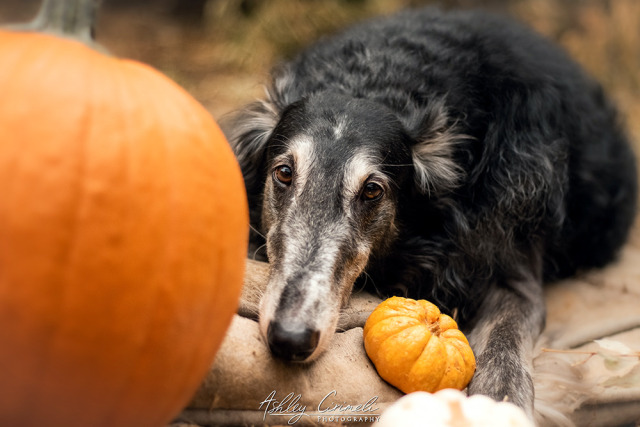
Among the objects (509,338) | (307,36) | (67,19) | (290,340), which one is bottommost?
(307,36)

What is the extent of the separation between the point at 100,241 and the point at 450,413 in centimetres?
102

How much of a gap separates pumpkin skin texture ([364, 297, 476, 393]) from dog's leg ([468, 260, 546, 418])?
0.65ft

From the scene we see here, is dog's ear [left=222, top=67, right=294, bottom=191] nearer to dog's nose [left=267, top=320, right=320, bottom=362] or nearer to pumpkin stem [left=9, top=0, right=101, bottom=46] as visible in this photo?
dog's nose [left=267, top=320, right=320, bottom=362]

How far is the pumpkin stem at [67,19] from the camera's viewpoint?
1.69 metres

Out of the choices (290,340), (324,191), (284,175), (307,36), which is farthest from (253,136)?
(307,36)

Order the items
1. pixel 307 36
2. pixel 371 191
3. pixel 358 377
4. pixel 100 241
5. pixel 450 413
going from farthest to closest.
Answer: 1. pixel 307 36
2. pixel 371 191
3. pixel 358 377
4. pixel 450 413
5. pixel 100 241

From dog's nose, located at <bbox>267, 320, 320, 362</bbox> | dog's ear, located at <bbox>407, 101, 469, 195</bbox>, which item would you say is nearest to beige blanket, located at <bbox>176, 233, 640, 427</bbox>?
dog's nose, located at <bbox>267, 320, 320, 362</bbox>

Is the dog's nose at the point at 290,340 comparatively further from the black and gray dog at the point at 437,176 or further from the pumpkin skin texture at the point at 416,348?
the pumpkin skin texture at the point at 416,348

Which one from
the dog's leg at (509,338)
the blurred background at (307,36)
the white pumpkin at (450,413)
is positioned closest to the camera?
the white pumpkin at (450,413)

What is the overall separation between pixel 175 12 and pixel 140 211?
8.46 metres

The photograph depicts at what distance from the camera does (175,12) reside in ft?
30.2

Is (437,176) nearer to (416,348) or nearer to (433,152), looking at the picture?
(433,152)

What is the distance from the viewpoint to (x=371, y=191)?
2.72 meters

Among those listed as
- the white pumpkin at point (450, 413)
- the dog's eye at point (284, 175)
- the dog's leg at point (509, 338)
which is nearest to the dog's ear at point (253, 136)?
the dog's eye at point (284, 175)
